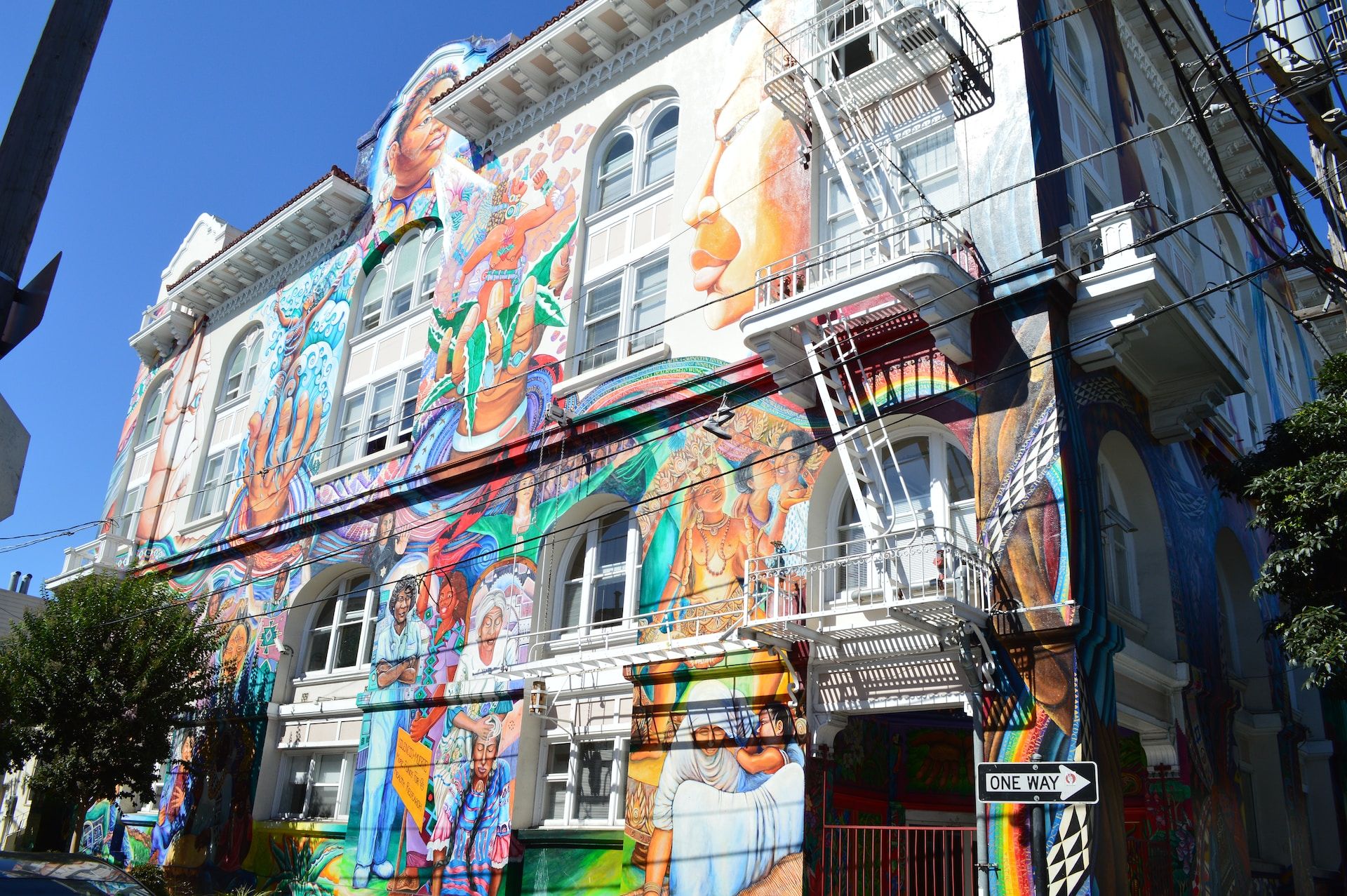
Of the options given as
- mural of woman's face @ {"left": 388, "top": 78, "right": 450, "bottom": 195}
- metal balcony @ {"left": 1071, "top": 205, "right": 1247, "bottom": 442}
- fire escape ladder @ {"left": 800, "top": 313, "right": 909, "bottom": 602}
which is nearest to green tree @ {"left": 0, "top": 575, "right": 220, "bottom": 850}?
mural of woman's face @ {"left": 388, "top": 78, "right": 450, "bottom": 195}

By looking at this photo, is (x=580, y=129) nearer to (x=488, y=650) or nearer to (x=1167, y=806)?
(x=488, y=650)

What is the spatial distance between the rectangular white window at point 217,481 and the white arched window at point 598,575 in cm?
1405

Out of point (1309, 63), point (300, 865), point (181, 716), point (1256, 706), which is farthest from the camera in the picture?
point (181, 716)

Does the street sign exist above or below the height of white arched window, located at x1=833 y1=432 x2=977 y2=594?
below

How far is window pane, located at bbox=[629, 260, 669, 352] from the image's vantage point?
67.6 feet

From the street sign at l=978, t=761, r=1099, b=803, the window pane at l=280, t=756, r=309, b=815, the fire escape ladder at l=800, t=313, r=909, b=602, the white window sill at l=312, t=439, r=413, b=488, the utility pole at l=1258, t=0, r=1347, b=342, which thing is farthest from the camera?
the white window sill at l=312, t=439, r=413, b=488

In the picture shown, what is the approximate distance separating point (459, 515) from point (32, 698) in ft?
31.4

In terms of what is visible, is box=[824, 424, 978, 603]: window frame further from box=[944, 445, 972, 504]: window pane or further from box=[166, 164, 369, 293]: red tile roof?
box=[166, 164, 369, 293]: red tile roof

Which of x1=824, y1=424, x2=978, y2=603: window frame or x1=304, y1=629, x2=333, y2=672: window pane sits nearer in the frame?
x1=824, y1=424, x2=978, y2=603: window frame

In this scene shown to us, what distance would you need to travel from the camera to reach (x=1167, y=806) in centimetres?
1605

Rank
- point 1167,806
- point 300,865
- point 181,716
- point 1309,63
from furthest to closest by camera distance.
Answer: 1. point 181,716
2. point 300,865
3. point 1167,806
4. point 1309,63

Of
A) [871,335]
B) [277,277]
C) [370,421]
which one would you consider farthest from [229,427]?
[871,335]

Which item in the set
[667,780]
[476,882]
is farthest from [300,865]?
[667,780]

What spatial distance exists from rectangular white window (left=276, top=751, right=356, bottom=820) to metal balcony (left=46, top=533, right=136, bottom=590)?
1141cm
